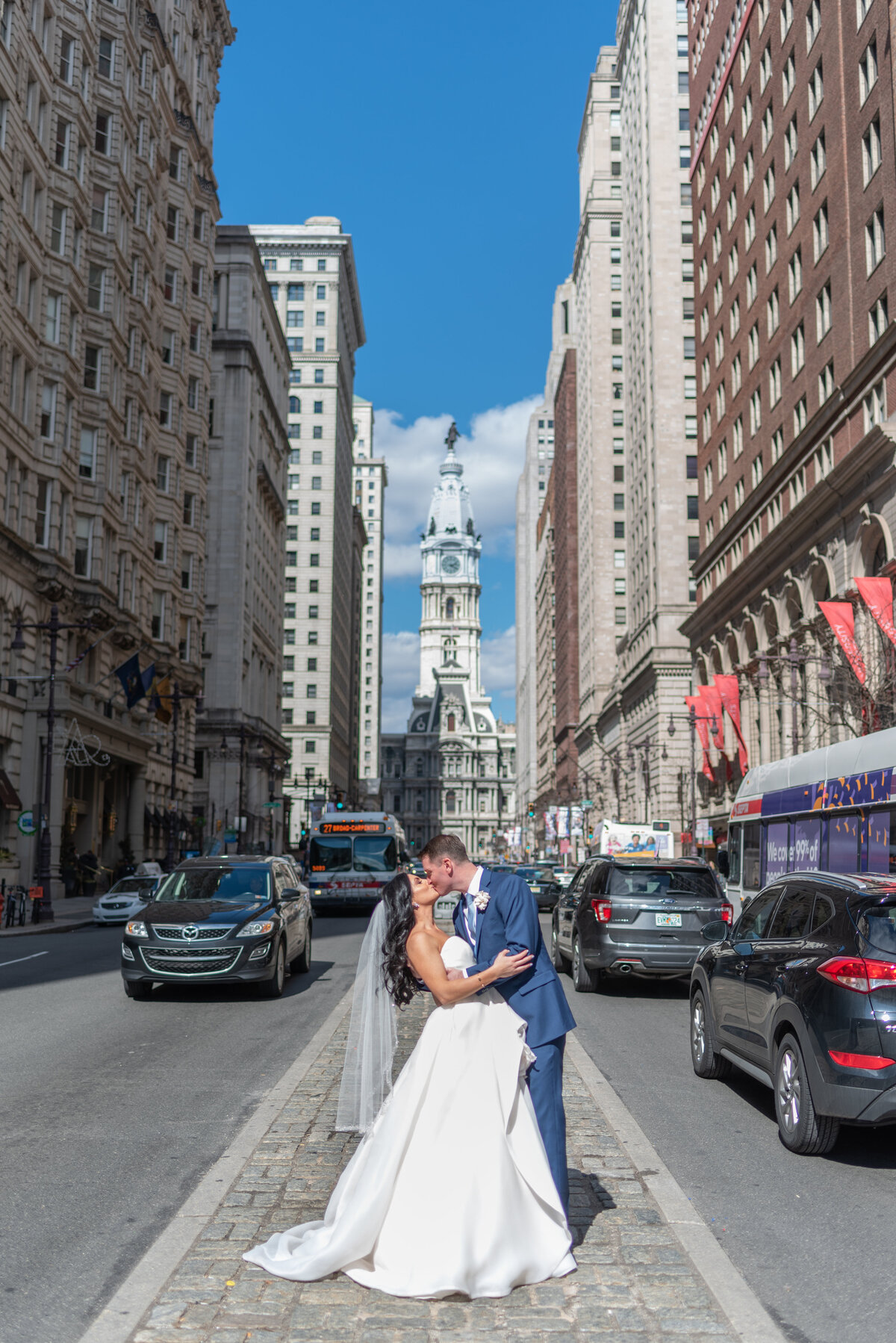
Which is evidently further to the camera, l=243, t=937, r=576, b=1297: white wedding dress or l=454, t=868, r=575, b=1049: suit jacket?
l=454, t=868, r=575, b=1049: suit jacket

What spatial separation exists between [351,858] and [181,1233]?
33.6m

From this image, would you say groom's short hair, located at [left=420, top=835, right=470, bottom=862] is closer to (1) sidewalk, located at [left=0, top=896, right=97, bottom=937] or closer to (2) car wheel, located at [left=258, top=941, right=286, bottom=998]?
(2) car wheel, located at [left=258, top=941, right=286, bottom=998]

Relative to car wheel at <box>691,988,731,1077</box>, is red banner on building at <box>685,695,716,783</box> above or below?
above

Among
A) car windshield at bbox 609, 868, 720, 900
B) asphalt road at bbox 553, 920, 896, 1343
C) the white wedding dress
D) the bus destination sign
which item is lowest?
asphalt road at bbox 553, 920, 896, 1343

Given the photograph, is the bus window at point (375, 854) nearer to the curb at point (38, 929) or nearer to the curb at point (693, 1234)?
the curb at point (38, 929)

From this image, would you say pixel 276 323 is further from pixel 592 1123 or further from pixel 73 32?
pixel 592 1123

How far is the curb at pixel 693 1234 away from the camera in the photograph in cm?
475

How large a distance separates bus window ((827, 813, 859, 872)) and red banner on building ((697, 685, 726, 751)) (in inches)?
1444

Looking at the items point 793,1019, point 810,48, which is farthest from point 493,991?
point 810,48

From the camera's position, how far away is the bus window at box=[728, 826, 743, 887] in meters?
22.5

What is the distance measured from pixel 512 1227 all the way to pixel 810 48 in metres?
46.6

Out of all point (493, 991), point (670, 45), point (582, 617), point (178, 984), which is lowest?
point (178, 984)

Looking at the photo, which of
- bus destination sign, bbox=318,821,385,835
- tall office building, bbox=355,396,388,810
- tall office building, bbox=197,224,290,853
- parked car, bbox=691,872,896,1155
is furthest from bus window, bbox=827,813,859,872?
tall office building, bbox=355,396,388,810

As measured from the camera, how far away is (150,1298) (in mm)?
4922
